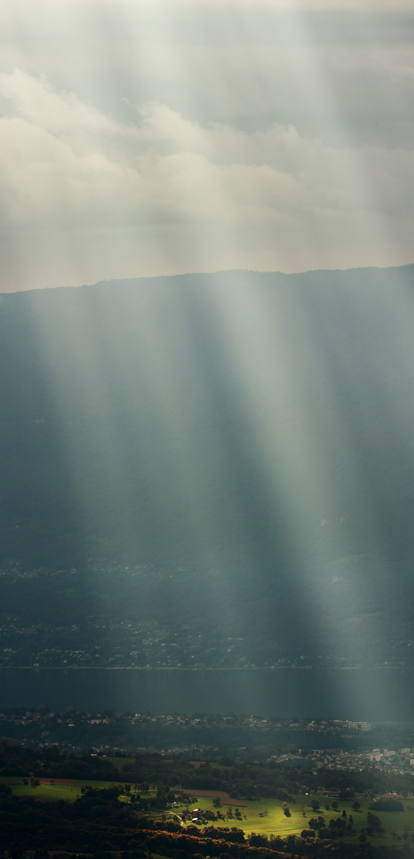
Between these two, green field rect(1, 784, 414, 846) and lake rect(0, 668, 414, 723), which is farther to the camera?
lake rect(0, 668, 414, 723)

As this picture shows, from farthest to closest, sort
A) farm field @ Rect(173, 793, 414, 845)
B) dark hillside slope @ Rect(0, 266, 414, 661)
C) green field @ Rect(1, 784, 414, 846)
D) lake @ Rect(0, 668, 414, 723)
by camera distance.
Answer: dark hillside slope @ Rect(0, 266, 414, 661), lake @ Rect(0, 668, 414, 723), green field @ Rect(1, 784, 414, 846), farm field @ Rect(173, 793, 414, 845)

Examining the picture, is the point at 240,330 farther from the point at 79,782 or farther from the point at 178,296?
the point at 79,782

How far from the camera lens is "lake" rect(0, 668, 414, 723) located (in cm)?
6338

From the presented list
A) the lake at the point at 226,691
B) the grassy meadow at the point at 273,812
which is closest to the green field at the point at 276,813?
the grassy meadow at the point at 273,812

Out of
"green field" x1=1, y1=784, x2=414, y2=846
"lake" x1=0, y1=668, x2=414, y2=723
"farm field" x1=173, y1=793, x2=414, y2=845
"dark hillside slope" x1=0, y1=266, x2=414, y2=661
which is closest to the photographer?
"farm field" x1=173, y1=793, x2=414, y2=845

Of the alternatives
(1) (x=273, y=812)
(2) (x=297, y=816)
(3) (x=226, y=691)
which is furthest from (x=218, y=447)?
(2) (x=297, y=816)

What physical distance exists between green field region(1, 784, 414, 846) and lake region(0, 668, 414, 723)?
111 feet

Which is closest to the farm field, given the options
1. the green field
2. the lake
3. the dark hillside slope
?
the green field

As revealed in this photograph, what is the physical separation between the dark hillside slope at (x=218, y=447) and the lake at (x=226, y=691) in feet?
31.7

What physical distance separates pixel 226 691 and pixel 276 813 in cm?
4661

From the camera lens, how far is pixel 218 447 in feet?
444

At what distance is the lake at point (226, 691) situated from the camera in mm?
63375

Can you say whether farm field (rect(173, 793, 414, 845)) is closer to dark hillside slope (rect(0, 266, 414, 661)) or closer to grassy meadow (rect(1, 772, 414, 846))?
grassy meadow (rect(1, 772, 414, 846))

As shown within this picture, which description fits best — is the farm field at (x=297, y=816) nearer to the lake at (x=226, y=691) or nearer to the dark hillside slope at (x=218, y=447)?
the lake at (x=226, y=691)
